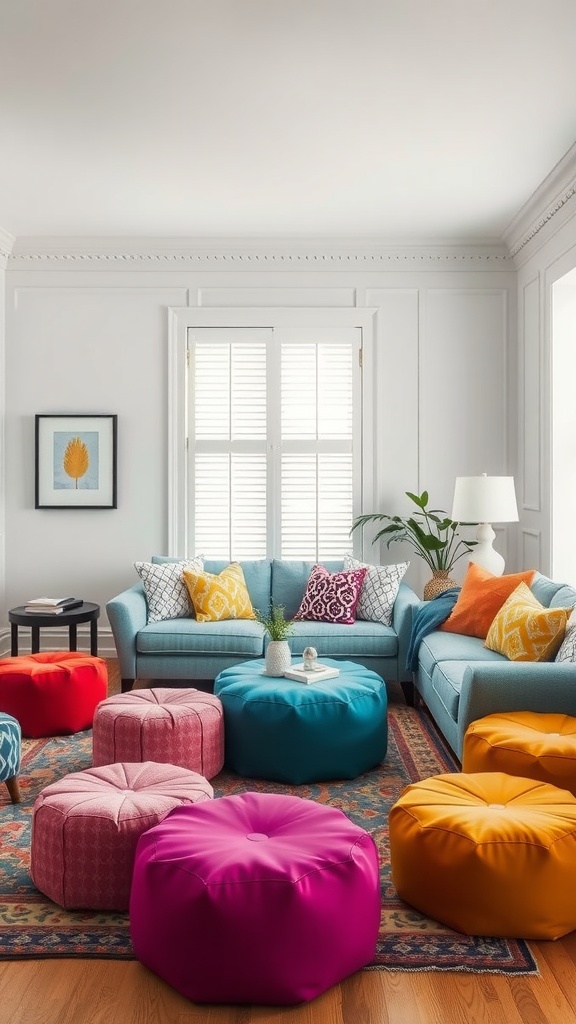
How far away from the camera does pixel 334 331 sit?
19.2 feet

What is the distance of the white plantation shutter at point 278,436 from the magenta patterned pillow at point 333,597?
2.33 feet

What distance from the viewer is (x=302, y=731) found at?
11.1ft

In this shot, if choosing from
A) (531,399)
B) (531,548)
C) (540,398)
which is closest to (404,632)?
(531,548)

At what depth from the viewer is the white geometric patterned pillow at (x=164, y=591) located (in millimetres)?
5062

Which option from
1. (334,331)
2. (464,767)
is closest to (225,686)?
(464,767)

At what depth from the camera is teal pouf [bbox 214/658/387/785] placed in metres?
3.41

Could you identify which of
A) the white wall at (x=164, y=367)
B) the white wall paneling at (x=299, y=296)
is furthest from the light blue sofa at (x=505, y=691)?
the white wall paneling at (x=299, y=296)

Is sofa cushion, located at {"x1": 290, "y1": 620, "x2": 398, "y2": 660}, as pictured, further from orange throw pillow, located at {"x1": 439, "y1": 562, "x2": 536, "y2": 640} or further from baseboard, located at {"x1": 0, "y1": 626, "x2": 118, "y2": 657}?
baseboard, located at {"x1": 0, "y1": 626, "x2": 118, "y2": 657}

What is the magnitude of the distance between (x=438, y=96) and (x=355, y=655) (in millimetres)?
2899

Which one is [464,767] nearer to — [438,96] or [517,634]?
[517,634]

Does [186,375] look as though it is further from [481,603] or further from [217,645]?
[481,603]

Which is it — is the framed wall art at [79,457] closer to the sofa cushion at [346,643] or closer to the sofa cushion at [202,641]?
the sofa cushion at [202,641]

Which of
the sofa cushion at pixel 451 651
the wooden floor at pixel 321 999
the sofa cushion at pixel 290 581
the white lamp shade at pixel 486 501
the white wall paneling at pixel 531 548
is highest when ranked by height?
the white lamp shade at pixel 486 501

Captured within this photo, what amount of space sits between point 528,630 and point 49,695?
2.30m
